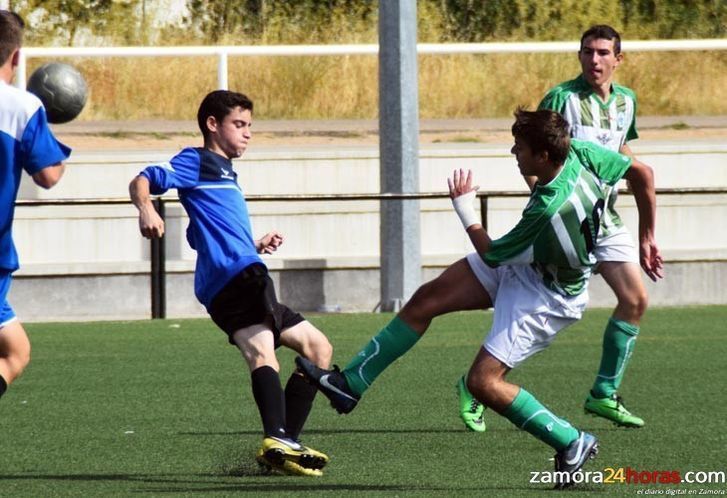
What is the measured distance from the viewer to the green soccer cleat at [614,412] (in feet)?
25.2

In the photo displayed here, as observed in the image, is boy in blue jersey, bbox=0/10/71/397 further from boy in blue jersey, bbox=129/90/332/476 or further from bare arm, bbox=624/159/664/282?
bare arm, bbox=624/159/664/282

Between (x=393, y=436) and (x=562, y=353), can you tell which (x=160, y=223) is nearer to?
(x=393, y=436)

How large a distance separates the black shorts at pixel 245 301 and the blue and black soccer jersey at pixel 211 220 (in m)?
0.03

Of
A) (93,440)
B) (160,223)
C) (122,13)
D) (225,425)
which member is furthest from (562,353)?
(122,13)

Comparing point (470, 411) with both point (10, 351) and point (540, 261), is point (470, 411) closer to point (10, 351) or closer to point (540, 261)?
point (540, 261)

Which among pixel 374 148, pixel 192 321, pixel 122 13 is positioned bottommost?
pixel 192 321

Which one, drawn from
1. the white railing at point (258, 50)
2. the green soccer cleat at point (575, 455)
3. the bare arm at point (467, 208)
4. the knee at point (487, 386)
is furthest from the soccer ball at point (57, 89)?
the green soccer cleat at point (575, 455)

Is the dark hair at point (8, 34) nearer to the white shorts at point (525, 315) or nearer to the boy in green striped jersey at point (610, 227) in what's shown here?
the white shorts at point (525, 315)

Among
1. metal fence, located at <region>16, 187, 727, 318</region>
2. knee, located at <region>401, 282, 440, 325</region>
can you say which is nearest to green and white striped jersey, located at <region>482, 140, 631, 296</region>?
knee, located at <region>401, 282, 440, 325</region>

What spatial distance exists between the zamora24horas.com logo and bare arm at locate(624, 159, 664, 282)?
1387 mm

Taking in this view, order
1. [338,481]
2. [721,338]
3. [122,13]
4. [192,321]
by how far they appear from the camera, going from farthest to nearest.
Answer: [122,13] → [192,321] → [721,338] → [338,481]

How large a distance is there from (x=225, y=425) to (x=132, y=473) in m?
1.33

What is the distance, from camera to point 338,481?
6.42m

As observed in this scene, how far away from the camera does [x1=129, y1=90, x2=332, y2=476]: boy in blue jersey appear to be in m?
6.38
